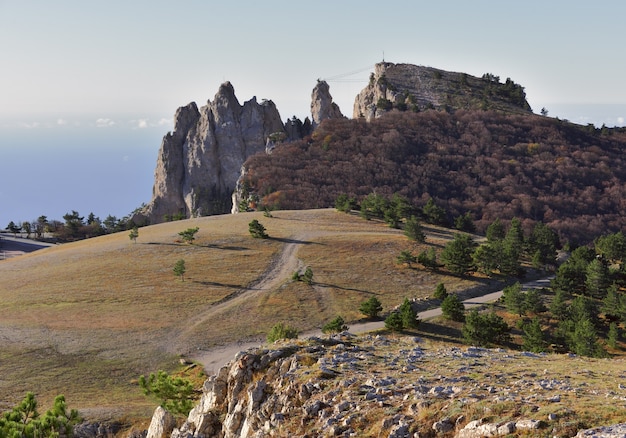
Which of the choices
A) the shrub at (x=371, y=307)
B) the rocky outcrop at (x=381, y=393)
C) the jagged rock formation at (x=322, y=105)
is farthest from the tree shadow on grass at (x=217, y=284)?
the jagged rock formation at (x=322, y=105)

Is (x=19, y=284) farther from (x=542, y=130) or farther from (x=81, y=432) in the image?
(x=542, y=130)

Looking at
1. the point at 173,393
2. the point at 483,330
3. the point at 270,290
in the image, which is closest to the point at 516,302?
Result: the point at 483,330

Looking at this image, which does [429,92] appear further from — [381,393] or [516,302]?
[381,393]

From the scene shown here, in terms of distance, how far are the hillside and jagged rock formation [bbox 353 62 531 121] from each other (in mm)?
7269

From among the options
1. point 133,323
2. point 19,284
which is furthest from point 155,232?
point 133,323

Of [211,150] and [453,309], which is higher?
[211,150]

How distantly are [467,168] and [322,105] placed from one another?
1852 inches

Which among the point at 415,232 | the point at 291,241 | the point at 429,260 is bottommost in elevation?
the point at 429,260

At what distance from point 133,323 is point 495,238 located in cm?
4386

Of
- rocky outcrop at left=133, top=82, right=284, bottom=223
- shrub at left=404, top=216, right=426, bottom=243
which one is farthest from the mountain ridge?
shrub at left=404, top=216, right=426, bottom=243

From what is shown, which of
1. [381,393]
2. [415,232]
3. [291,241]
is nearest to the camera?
[381,393]

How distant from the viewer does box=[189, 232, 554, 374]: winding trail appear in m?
39.5

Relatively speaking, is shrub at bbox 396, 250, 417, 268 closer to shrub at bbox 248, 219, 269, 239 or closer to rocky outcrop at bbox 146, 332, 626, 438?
shrub at bbox 248, 219, 269, 239

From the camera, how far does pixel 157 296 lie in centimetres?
5072
